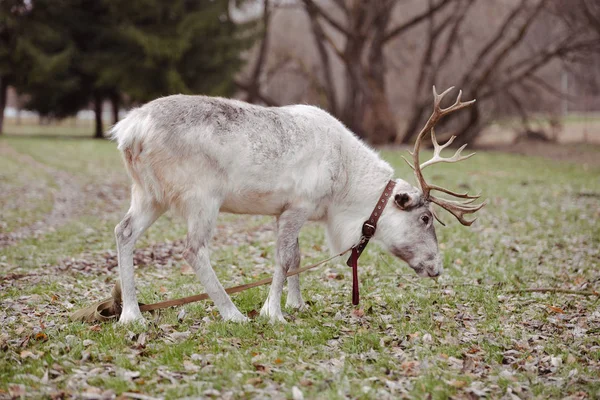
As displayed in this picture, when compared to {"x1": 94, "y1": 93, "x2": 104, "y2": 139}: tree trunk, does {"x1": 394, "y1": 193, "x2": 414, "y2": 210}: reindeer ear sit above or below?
below

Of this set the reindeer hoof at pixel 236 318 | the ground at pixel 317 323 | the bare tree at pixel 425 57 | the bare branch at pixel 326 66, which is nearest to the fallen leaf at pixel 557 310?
the ground at pixel 317 323

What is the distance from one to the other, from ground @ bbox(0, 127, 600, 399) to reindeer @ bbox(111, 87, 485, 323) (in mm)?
581

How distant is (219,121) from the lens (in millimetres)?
6141

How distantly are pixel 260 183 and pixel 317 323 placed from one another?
1.54 metres

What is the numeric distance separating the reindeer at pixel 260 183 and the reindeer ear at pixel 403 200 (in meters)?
0.01

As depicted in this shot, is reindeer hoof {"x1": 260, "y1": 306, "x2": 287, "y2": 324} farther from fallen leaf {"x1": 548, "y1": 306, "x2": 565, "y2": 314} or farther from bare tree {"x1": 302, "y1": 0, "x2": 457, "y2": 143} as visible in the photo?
bare tree {"x1": 302, "y1": 0, "x2": 457, "y2": 143}

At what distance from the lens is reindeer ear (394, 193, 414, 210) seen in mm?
6659

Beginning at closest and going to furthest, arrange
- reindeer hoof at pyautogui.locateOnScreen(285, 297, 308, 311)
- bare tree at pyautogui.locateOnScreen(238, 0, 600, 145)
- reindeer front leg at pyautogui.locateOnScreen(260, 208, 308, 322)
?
1. reindeer front leg at pyautogui.locateOnScreen(260, 208, 308, 322)
2. reindeer hoof at pyautogui.locateOnScreen(285, 297, 308, 311)
3. bare tree at pyautogui.locateOnScreen(238, 0, 600, 145)

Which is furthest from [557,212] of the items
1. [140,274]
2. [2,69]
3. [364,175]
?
[2,69]

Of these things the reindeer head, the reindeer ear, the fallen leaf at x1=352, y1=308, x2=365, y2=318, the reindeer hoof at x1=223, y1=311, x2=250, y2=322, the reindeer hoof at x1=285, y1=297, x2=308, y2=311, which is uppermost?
the reindeer ear

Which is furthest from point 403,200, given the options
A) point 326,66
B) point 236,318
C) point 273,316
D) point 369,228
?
point 326,66

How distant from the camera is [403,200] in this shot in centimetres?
669

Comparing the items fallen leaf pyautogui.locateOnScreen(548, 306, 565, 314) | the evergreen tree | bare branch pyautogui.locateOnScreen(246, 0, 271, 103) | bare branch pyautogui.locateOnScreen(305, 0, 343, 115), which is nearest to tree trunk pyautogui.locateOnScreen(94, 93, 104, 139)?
the evergreen tree

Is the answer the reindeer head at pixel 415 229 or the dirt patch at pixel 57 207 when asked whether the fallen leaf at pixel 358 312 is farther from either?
the dirt patch at pixel 57 207
